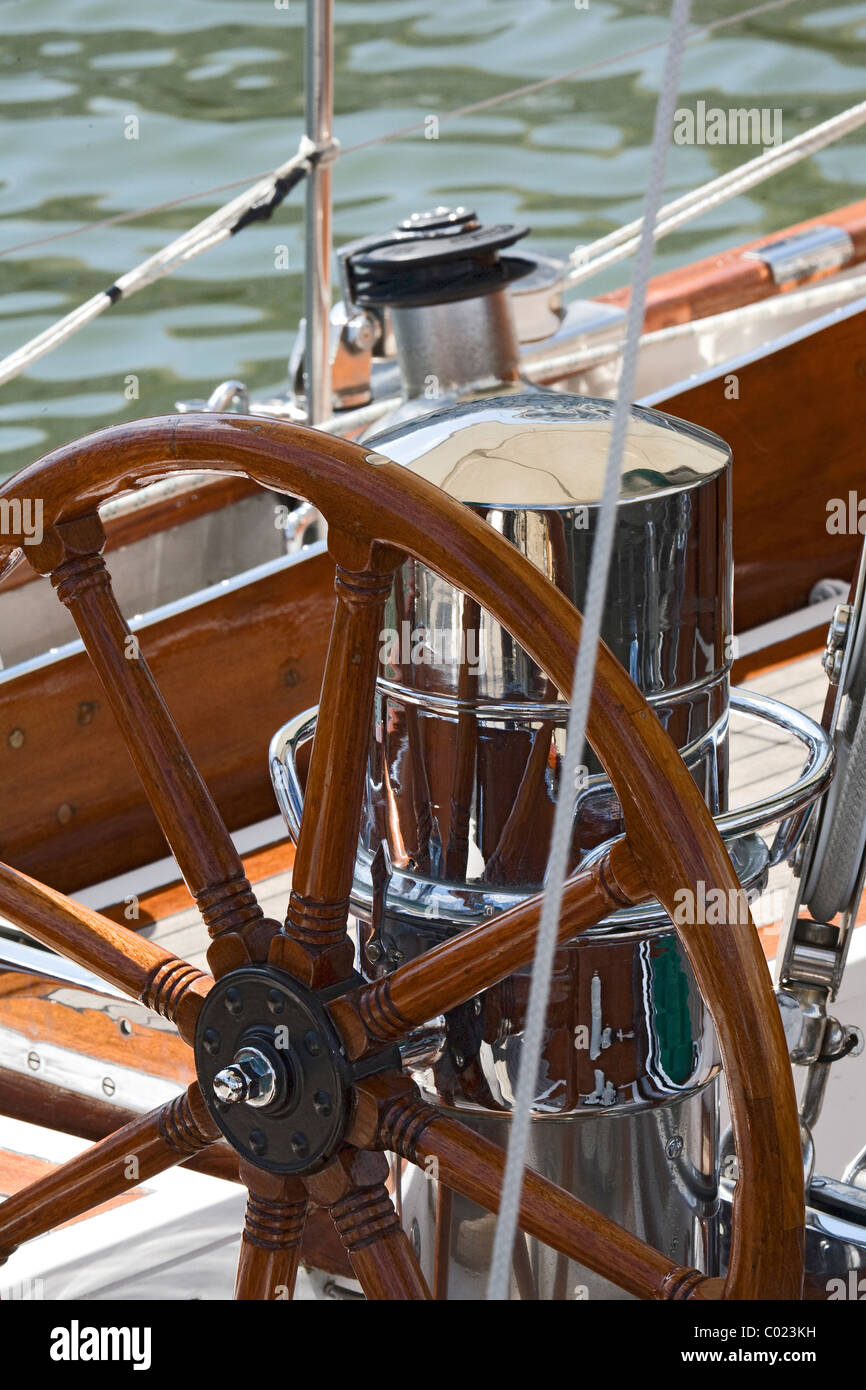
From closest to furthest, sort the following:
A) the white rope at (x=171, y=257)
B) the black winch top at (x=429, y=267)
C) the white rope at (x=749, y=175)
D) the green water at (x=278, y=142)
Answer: the black winch top at (x=429, y=267), the white rope at (x=171, y=257), the white rope at (x=749, y=175), the green water at (x=278, y=142)

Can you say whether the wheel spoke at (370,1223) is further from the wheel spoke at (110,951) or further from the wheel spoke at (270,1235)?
the wheel spoke at (110,951)

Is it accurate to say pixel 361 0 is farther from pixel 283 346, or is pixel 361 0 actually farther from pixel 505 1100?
pixel 505 1100

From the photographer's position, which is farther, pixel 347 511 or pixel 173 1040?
pixel 173 1040

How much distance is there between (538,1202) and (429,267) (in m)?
1.70

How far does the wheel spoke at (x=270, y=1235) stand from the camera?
39.2 inches

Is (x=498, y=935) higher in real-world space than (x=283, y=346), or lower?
lower

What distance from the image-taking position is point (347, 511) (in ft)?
2.97

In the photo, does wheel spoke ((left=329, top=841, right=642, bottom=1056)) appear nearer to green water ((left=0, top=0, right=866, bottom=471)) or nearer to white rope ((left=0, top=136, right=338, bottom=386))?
white rope ((left=0, top=136, right=338, bottom=386))

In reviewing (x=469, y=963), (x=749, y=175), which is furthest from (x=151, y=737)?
(x=749, y=175)

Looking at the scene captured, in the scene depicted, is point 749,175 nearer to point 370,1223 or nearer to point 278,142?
point 370,1223

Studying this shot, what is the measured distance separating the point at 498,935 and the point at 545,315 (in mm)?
2097

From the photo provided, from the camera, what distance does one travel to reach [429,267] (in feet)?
7.90

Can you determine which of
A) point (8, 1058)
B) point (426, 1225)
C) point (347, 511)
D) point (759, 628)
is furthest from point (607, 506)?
point (759, 628)

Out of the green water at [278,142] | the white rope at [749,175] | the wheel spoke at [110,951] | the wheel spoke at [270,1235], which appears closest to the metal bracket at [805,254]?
the white rope at [749,175]
